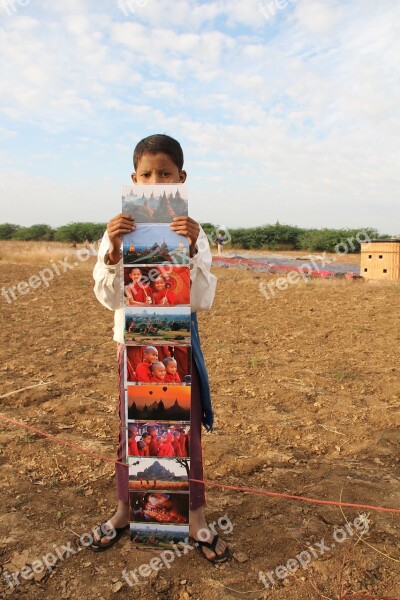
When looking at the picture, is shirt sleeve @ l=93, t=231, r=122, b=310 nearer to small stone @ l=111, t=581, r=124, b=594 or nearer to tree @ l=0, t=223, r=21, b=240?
small stone @ l=111, t=581, r=124, b=594

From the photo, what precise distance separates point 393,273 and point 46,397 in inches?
416

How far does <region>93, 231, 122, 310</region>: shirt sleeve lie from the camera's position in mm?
1945

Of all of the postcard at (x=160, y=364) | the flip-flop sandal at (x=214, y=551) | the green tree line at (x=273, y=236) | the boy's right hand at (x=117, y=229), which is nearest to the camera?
the boy's right hand at (x=117, y=229)

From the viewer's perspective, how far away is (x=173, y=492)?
2080mm

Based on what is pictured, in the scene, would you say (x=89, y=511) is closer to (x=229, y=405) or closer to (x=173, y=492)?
(x=173, y=492)

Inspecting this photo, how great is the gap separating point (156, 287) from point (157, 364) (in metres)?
0.32

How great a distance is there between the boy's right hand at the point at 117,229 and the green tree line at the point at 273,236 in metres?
23.7

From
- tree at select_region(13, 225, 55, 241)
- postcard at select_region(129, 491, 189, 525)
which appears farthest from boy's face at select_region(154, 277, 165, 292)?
tree at select_region(13, 225, 55, 241)

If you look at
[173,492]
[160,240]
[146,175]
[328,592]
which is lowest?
[328,592]

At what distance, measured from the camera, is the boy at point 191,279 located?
6.28 feet

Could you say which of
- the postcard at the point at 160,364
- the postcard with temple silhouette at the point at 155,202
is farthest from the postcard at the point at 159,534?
the postcard with temple silhouette at the point at 155,202

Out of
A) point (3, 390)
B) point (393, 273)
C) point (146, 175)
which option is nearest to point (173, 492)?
point (146, 175)

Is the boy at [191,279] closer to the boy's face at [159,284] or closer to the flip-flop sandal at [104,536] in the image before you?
the flip-flop sandal at [104,536]

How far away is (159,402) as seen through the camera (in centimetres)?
199
